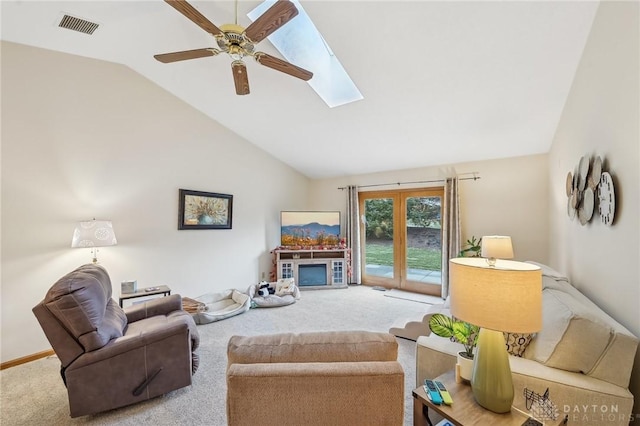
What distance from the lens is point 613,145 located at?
69.2 inches

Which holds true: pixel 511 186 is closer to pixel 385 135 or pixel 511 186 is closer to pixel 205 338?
pixel 385 135

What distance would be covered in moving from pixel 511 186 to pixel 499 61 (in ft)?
7.67

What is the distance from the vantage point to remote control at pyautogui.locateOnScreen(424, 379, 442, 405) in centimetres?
125

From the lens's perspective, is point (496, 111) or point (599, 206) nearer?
point (599, 206)

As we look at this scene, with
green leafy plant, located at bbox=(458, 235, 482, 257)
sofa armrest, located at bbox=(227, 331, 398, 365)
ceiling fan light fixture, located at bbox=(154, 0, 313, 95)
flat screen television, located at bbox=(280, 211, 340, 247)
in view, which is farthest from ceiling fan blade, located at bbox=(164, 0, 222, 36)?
green leafy plant, located at bbox=(458, 235, 482, 257)

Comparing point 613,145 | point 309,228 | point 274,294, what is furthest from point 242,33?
point 309,228

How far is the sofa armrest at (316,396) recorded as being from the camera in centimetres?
103

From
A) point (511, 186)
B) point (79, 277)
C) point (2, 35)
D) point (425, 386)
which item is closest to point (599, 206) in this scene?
point (425, 386)

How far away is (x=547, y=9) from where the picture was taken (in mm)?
1995

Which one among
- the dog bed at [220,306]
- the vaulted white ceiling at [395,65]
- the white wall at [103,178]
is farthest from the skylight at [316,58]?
the dog bed at [220,306]

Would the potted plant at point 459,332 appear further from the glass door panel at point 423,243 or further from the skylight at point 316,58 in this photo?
the glass door panel at point 423,243

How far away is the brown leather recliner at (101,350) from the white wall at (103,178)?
4.16 ft

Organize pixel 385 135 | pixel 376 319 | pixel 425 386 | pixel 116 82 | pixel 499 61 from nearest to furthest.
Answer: pixel 425 386 < pixel 499 61 < pixel 116 82 < pixel 376 319 < pixel 385 135

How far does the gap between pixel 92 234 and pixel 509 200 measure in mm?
5555
